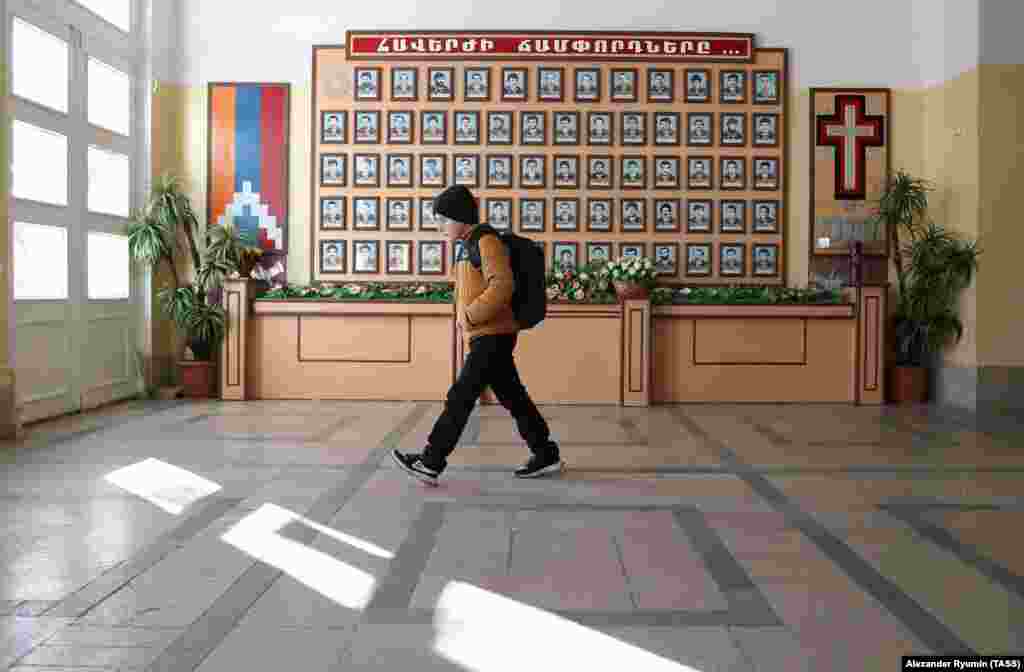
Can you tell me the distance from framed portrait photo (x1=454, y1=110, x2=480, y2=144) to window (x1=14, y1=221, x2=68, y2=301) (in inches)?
143

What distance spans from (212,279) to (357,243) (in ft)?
4.61

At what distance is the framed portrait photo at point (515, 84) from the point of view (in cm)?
971

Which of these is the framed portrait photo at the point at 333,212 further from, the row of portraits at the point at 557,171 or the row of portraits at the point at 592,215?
the row of portraits at the point at 557,171

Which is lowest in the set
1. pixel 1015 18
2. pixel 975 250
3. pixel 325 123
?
pixel 975 250

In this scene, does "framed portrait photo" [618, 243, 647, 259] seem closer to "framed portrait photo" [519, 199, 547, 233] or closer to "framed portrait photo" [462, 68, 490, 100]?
"framed portrait photo" [519, 199, 547, 233]

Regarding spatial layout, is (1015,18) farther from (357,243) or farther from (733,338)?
(357,243)

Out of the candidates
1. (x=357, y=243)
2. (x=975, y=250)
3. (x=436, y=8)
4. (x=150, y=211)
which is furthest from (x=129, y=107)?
(x=975, y=250)

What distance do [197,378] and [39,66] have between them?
3006mm

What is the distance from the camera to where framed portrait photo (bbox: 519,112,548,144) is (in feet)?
32.0

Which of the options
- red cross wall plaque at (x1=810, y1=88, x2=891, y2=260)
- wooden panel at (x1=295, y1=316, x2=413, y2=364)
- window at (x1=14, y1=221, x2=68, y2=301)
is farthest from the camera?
red cross wall plaque at (x1=810, y1=88, x2=891, y2=260)

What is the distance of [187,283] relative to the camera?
952cm

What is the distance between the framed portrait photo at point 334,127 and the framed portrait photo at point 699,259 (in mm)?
3445

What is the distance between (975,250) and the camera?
8.71 metres

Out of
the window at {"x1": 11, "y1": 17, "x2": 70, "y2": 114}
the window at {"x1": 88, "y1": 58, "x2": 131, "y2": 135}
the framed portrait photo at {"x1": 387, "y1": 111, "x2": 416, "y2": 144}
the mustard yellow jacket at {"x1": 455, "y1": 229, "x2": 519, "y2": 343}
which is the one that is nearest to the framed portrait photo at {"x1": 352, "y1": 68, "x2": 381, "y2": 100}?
the framed portrait photo at {"x1": 387, "y1": 111, "x2": 416, "y2": 144}
